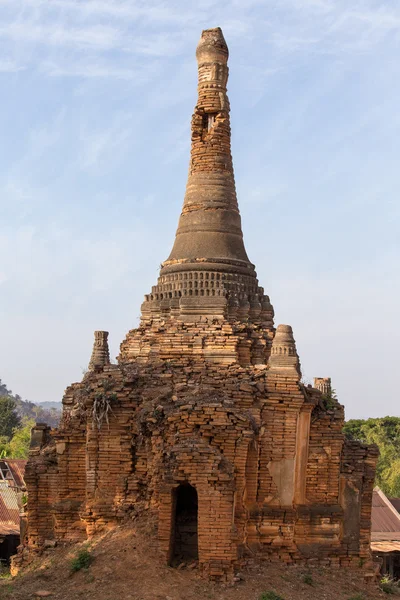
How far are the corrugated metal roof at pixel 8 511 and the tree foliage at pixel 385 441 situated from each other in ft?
54.2

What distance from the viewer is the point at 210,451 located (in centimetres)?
1605

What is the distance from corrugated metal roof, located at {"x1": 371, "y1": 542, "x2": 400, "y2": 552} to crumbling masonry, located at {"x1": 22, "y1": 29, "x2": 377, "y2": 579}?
1203 centimetres

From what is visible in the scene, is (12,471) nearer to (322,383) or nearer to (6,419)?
(322,383)

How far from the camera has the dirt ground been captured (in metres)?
15.4

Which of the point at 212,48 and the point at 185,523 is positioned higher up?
the point at 212,48

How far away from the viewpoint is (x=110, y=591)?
15305 millimetres

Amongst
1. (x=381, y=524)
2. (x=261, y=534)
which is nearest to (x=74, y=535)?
(x=261, y=534)

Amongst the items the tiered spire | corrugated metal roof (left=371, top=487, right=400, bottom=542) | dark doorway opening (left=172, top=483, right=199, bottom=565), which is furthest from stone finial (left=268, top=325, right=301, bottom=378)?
corrugated metal roof (left=371, top=487, right=400, bottom=542)

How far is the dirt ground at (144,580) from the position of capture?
1539cm

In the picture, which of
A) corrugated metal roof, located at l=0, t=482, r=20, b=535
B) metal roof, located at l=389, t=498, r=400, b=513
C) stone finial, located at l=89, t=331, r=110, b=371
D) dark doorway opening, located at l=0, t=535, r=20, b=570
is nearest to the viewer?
stone finial, located at l=89, t=331, r=110, b=371

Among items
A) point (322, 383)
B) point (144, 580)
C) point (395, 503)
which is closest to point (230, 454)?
point (144, 580)

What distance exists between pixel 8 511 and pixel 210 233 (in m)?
18.3

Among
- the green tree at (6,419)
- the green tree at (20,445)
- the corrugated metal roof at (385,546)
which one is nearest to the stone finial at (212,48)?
the corrugated metal roof at (385,546)

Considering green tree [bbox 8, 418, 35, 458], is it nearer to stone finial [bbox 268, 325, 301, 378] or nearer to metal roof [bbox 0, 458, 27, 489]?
metal roof [bbox 0, 458, 27, 489]
